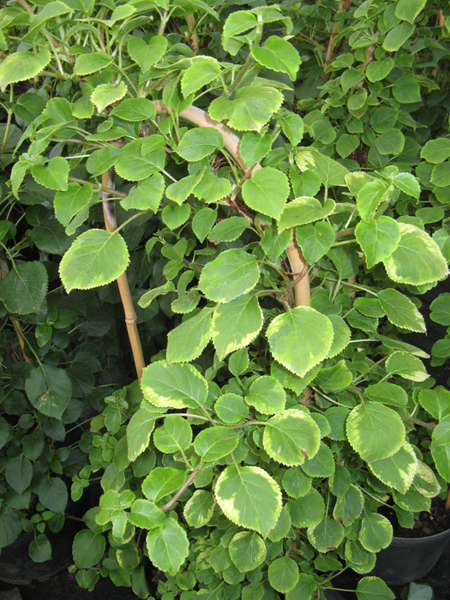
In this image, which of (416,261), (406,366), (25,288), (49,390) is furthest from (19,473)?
(416,261)

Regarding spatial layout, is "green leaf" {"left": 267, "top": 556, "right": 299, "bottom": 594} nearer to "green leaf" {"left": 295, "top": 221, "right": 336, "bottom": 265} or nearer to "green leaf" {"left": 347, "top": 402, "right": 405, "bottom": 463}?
"green leaf" {"left": 347, "top": 402, "right": 405, "bottom": 463}

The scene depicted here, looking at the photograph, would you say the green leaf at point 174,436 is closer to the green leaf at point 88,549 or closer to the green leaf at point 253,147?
the green leaf at point 253,147

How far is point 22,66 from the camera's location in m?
0.54

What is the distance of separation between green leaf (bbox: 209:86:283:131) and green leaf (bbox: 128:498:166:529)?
0.41 meters

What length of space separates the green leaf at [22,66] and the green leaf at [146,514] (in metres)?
0.50

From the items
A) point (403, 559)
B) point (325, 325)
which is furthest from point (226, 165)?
point (403, 559)

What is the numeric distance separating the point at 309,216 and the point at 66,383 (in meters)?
0.80

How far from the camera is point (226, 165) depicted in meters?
0.70

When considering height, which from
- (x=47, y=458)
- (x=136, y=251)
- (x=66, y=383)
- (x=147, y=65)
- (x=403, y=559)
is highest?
(x=147, y=65)

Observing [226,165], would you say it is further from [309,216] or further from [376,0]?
[376,0]

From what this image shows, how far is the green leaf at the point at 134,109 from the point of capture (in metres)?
0.55

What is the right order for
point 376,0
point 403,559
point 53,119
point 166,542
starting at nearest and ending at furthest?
point 166,542 < point 53,119 < point 376,0 < point 403,559

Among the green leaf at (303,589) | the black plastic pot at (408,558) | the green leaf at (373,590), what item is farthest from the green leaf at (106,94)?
the black plastic pot at (408,558)

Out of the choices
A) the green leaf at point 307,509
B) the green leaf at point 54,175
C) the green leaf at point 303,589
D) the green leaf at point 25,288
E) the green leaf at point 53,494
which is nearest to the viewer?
the green leaf at point 54,175
